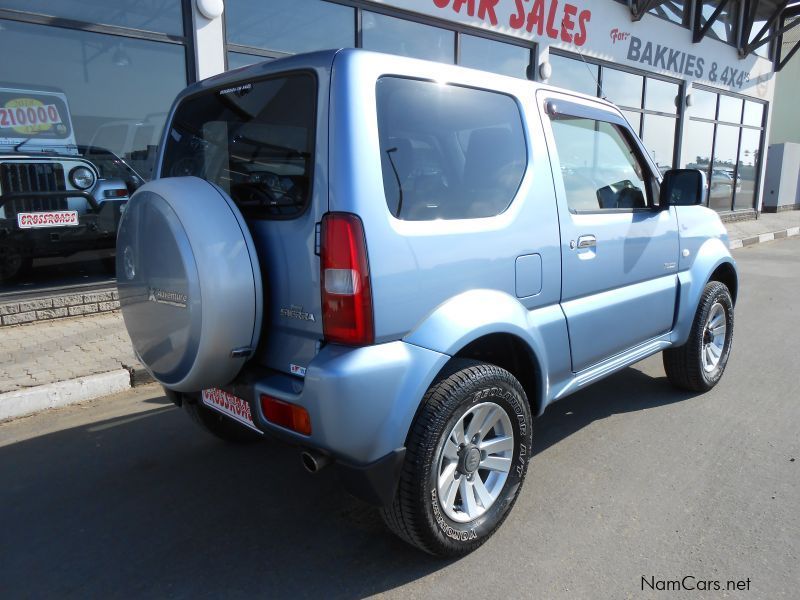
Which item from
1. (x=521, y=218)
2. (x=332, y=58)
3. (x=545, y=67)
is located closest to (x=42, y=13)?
(x=332, y=58)

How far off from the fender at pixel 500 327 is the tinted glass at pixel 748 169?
16877mm

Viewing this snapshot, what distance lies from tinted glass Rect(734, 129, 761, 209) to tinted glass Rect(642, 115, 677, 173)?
4.23 meters

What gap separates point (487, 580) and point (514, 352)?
95 centimetres

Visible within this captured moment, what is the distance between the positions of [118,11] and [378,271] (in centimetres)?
544

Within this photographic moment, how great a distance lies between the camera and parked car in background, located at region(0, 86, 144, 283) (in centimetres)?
547

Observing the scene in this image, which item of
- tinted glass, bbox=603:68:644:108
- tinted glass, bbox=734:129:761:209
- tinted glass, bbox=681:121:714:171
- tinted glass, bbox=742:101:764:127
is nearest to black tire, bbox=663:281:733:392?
tinted glass, bbox=603:68:644:108

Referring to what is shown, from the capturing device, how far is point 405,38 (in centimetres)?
827

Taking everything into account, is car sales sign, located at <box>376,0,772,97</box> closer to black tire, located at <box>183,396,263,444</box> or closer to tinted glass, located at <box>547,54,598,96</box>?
tinted glass, located at <box>547,54,598,96</box>

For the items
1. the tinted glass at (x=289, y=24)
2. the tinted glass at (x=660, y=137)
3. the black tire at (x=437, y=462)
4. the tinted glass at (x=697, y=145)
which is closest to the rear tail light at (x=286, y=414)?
the black tire at (x=437, y=462)

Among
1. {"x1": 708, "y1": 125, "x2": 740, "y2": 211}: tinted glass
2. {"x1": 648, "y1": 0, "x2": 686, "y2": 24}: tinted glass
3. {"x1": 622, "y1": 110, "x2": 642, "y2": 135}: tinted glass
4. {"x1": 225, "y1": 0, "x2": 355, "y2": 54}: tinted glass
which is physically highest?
{"x1": 648, "y1": 0, "x2": 686, "y2": 24}: tinted glass

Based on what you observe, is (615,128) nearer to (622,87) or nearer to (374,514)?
(374,514)

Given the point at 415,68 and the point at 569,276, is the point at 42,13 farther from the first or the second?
the point at 569,276

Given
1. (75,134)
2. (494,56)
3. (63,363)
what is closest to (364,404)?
(63,363)

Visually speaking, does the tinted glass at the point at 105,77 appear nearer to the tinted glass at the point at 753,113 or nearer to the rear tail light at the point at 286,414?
the rear tail light at the point at 286,414
